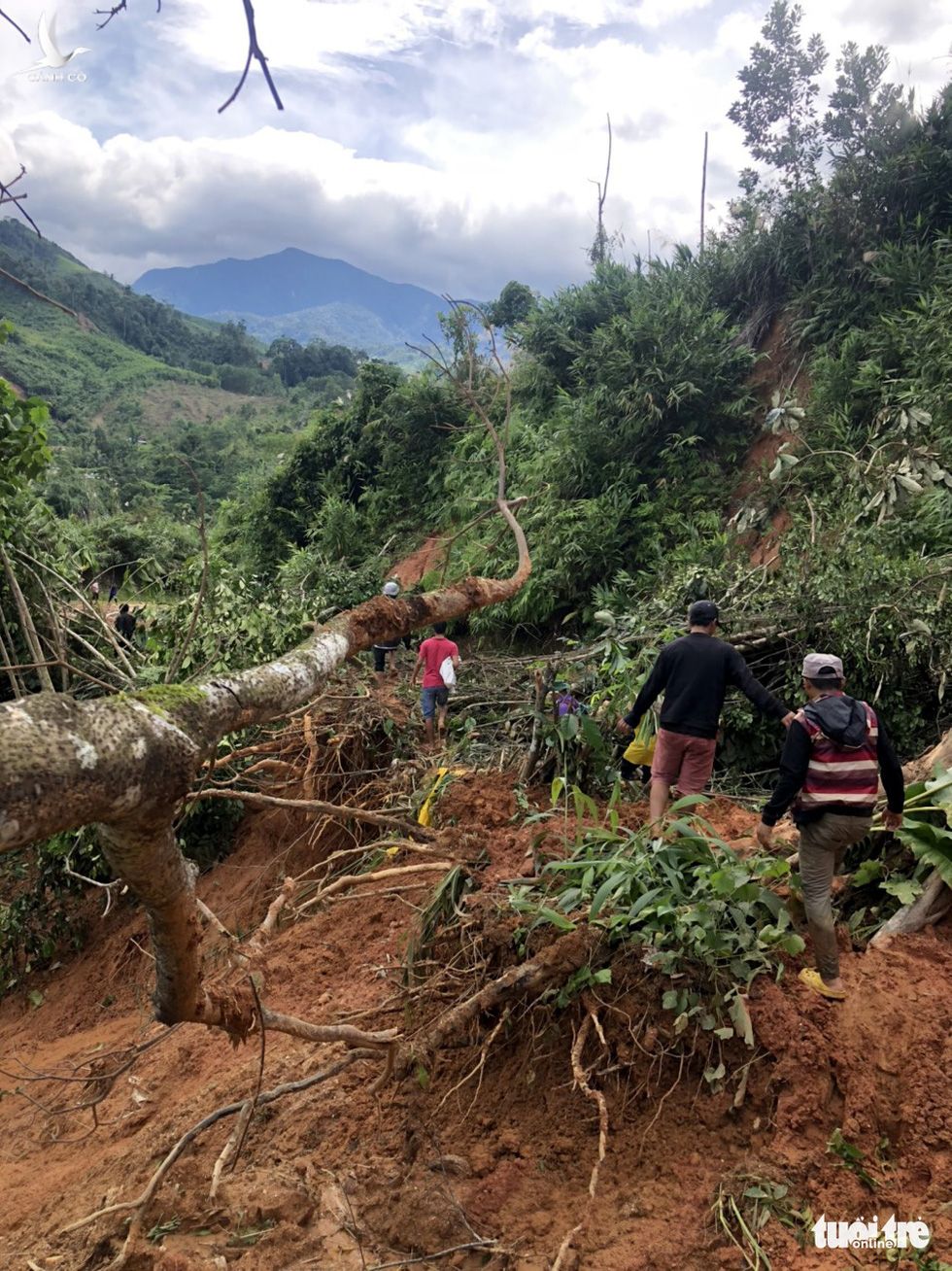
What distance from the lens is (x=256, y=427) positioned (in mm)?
35469

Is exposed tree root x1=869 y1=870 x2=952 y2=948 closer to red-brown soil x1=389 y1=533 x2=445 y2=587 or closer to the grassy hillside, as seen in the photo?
red-brown soil x1=389 y1=533 x2=445 y2=587

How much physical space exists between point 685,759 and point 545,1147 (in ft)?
6.01

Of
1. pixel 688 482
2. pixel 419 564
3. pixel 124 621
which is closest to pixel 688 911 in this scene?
pixel 124 621

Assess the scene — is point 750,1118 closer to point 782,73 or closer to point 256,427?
point 782,73

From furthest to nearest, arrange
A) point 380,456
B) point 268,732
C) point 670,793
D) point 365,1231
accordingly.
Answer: point 380,456, point 268,732, point 670,793, point 365,1231

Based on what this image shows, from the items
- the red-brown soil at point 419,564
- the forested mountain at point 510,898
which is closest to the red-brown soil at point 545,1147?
the forested mountain at point 510,898

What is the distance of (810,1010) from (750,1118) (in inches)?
16.0

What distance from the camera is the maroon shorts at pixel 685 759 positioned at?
365 cm

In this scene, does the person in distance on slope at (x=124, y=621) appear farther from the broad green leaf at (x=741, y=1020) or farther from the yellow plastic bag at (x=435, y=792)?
the broad green leaf at (x=741, y=1020)

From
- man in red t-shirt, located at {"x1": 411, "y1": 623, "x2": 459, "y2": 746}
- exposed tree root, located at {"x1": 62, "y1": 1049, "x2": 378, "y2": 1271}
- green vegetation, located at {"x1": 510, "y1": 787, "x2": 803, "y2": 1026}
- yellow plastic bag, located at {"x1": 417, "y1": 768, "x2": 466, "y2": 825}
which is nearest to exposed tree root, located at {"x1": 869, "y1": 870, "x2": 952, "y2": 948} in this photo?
green vegetation, located at {"x1": 510, "y1": 787, "x2": 803, "y2": 1026}

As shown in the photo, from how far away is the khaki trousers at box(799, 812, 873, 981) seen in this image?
8.63ft

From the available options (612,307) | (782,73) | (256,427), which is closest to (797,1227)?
(612,307)

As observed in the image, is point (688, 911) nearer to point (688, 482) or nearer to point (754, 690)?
point (754, 690)

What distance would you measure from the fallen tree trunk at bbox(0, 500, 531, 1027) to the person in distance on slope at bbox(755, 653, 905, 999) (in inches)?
68.9
